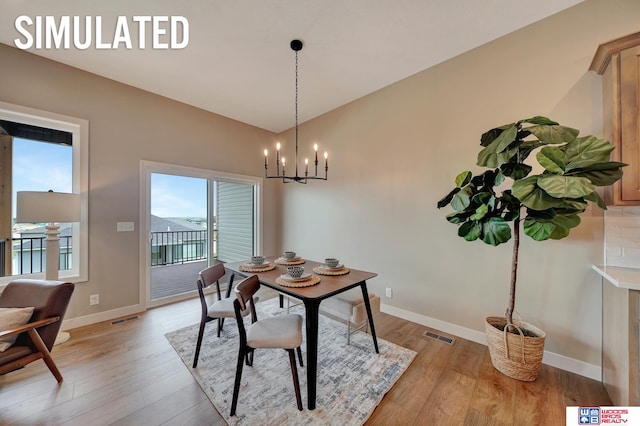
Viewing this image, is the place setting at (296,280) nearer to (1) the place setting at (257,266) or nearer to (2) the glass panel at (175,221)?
(1) the place setting at (257,266)

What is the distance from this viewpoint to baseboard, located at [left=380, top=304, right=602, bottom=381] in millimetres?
1883

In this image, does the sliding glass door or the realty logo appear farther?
the sliding glass door

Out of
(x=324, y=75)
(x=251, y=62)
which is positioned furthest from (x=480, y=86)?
(x=251, y=62)

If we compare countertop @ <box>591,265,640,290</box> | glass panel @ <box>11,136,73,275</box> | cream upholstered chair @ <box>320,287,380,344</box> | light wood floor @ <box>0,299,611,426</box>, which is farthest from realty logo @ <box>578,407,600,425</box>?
glass panel @ <box>11,136,73,275</box>

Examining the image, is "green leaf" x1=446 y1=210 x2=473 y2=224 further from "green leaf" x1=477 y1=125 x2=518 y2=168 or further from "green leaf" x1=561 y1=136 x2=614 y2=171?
"green leaf" x1=561 y1=136 x2=614 y2=171

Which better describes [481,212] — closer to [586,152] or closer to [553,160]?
[553,160]

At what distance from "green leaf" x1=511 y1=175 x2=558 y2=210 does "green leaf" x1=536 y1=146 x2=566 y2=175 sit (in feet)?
0.33

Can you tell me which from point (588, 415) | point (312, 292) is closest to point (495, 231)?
point (588, 415)

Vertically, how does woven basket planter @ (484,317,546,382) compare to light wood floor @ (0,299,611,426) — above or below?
above

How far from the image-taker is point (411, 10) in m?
1.98

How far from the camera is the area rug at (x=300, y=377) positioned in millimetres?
1546

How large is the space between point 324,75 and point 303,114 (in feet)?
3.63

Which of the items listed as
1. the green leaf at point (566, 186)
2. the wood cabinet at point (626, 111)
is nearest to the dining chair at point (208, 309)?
the green leaf at point (566, 186)

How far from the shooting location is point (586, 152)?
148 cm
